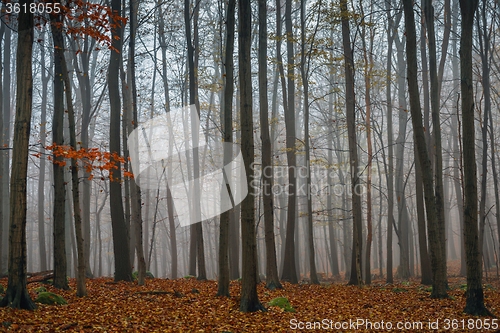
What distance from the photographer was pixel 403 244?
65.1 ft

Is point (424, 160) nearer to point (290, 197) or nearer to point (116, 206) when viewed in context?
point (290, 197)

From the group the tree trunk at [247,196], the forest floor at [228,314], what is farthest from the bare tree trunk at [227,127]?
the tree trunk at [247,196]

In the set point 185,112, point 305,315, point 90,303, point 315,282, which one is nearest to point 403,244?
point 315,282

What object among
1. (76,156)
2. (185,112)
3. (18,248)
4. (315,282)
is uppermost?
(185,112)

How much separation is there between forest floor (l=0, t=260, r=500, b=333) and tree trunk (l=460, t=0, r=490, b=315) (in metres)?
0.43

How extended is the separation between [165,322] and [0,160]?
10.7m

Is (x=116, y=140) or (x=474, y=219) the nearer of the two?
(x=474, y=219)

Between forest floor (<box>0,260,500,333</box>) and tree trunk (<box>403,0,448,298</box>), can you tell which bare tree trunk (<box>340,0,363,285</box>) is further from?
tree trunk (<box>403,0,448,298</box>)

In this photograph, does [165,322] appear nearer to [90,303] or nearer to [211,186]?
[90,303]

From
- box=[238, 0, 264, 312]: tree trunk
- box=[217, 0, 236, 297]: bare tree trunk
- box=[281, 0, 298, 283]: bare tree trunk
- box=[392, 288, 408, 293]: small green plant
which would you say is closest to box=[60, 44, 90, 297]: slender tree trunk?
box=[217, 0, 236, 297]: bare tree trunk

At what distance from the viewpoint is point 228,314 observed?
7.74m

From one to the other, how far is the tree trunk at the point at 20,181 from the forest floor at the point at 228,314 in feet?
1.19

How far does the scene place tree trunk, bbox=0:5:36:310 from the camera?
23.8ft

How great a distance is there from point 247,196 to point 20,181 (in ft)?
12.5
